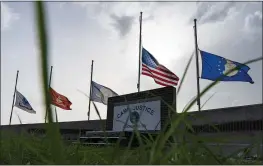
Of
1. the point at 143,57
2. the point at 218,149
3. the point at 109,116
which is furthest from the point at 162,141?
the point at 109,116

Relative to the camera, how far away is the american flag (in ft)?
60.1

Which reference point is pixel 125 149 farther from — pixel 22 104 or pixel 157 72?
pixel 22 104

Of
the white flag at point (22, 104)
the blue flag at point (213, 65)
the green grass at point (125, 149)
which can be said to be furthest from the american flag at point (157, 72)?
the green grass at point (125, 149)

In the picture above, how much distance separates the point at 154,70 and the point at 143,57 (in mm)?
2368

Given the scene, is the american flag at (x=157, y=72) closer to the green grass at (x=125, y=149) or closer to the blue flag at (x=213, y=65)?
the blue flag at (x=213, y=65)

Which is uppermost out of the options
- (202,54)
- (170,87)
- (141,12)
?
(141,12)

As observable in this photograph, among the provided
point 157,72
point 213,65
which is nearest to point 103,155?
point 213,65

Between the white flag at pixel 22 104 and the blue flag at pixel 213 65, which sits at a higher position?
the blue flag at pixel 213 65

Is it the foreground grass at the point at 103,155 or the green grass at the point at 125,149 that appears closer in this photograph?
the green grass at the point at 125,149

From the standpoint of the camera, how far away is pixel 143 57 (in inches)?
858

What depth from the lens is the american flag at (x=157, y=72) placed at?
18.3m

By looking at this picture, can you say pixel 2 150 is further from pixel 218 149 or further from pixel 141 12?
pixel 141 12

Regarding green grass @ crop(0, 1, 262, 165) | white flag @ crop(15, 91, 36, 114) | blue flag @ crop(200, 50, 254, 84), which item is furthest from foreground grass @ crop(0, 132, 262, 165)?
white flag @ crop(15, 91, 36, 114)

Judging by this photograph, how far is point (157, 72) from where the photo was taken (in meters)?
19.2
